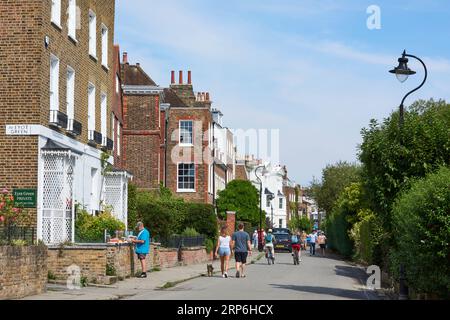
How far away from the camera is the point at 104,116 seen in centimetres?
3484

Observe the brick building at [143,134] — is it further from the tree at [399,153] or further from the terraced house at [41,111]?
the tree at [399,153]

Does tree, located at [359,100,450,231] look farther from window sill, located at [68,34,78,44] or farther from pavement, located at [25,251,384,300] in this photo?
window sill, located at [68,34,78,44]

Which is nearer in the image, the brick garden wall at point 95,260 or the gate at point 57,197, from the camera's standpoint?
the brick garden wall at point 95,260

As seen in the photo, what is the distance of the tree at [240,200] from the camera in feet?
239

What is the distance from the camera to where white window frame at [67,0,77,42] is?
29.3 metres

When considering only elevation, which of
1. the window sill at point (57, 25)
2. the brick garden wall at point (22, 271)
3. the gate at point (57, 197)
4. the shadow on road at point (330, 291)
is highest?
the window sill at point (57, 25)

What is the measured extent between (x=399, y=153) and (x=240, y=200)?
2008 inches

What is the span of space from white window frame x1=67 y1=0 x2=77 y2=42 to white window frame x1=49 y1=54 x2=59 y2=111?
1694 millimetres

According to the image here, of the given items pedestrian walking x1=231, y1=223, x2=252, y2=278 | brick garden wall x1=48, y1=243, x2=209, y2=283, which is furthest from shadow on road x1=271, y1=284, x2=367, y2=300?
brick garden wall x1=48, y1=243, x2=209, y2=283

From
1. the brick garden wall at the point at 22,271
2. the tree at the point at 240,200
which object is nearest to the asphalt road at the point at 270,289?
the brick garden wall at the point at 22,271

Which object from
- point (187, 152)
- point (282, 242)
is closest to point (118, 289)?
point (187, 152)

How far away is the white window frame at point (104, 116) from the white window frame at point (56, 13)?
6742 millimetres

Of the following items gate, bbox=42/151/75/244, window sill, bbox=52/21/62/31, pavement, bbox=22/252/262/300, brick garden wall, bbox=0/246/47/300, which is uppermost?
window sill, bbox=52/21/62/31

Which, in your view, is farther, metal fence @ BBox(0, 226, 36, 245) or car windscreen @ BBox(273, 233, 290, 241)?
car windscreen @ BBox(273, 233, 290, 241)
